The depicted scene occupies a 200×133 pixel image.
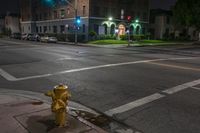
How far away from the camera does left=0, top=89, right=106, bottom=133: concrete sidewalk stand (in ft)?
15.7

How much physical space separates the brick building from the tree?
9.93 metres

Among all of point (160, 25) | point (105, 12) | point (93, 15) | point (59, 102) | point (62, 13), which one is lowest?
point (59, 102)

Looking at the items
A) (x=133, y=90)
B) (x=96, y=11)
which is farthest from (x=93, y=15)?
(x=133, y=90)

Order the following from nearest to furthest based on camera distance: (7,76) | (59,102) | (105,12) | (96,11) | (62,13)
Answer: (59,102) → (7,76) → (96,11) → (105,12) → (62,13)

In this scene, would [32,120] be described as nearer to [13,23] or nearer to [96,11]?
[96,11]

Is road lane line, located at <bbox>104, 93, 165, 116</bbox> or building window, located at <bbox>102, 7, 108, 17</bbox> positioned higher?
building window, located at <bbox>102, 7, 108, 17</bbox>

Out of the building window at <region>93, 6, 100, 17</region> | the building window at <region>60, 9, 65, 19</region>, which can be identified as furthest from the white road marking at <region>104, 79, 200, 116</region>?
the building window at <region>60, 9, 65, 19</region>

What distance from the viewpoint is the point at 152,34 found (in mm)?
67062

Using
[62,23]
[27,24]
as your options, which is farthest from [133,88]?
[27,24]

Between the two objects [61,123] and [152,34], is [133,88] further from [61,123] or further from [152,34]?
[152,34]

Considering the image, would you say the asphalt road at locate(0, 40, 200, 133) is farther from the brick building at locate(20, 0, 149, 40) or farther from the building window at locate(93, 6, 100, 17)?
the building window at locate(93, 6, 100, 17)

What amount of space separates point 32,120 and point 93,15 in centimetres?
4555

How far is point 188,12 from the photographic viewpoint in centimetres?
4259

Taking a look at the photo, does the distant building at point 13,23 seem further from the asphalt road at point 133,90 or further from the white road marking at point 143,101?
the white road marking at point 143,101
